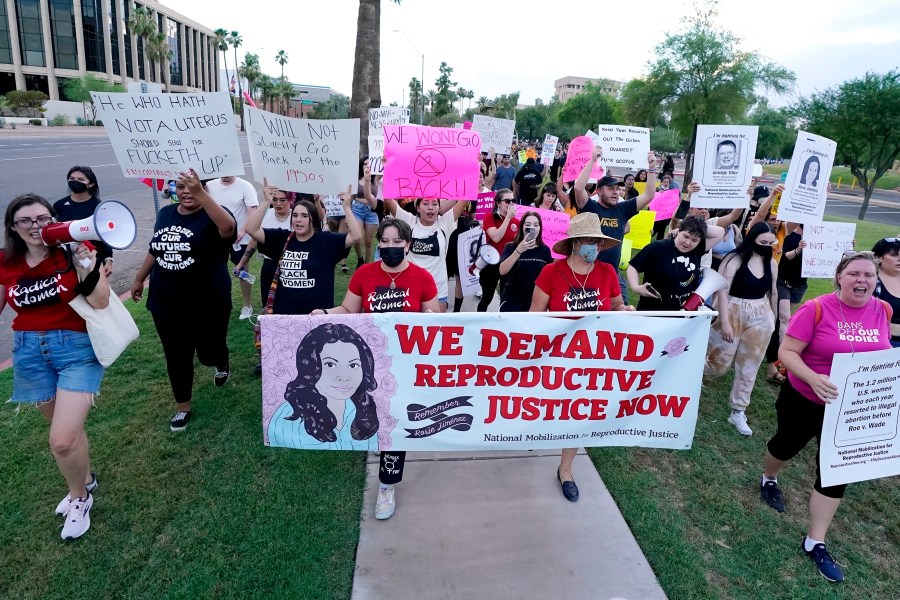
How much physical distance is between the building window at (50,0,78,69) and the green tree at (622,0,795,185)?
65.5 meters

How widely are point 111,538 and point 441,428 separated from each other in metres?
2.12

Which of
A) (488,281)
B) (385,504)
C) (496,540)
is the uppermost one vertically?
(488,281)

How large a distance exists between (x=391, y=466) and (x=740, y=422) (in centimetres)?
334

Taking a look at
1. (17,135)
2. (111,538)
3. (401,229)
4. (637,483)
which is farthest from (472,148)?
(17,135)

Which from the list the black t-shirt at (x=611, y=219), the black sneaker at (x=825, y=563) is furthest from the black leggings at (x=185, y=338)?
the black sneaker at (x=825, y=563)

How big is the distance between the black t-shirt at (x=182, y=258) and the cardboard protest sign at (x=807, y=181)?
498 centimetres

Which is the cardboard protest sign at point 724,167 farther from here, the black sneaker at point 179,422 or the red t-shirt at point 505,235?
the black sneaker at point 179,422

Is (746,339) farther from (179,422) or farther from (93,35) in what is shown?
(93,35)

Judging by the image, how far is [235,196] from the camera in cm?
621

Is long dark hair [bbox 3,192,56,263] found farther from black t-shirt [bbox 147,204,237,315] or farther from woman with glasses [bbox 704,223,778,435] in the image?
woman with glasses [bbox 704,223,778,435]

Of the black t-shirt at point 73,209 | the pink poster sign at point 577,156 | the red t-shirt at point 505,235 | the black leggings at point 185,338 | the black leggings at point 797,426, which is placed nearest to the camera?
the black leggings at point 797,426

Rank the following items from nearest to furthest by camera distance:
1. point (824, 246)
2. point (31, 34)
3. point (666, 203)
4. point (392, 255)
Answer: point (392, 255) → point (824, 246) → point (666, 203) → point (31, 34)

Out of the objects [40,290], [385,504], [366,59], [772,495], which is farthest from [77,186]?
[366,59]

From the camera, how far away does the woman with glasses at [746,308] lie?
477 centimetres
